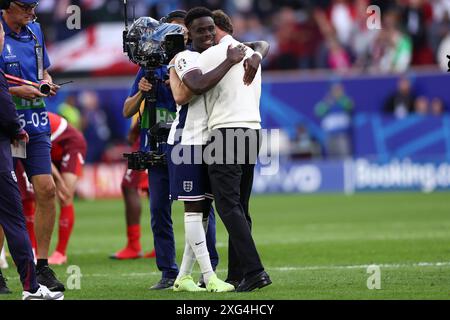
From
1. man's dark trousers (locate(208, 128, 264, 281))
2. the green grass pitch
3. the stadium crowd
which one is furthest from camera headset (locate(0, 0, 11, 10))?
the stadium crowd

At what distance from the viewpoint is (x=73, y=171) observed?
1462cm

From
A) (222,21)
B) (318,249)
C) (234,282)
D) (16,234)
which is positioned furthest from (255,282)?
(318,249)

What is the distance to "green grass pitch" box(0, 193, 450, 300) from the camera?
10234mm

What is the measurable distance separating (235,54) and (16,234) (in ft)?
8.10

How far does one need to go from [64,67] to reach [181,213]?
11.3 metres

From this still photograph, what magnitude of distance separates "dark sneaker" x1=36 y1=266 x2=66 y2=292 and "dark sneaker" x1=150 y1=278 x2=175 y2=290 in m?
0.89

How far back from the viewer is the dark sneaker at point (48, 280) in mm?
10721

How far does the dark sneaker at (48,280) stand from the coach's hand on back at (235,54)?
9.10ft

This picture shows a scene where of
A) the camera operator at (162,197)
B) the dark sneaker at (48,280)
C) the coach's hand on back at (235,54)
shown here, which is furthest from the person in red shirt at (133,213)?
the coach's hand on back at (235,54)

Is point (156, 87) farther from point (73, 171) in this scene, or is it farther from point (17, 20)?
point (73, 171)

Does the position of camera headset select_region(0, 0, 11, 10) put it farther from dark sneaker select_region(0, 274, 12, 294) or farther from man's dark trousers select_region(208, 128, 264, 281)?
dark sneaker select_region(0, 274, 12, 294)

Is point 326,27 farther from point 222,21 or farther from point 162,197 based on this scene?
point 222,21

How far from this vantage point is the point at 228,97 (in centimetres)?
1011

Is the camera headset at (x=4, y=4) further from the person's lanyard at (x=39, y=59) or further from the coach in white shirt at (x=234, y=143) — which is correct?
the coach in white shirt at (x=234, y=143)
